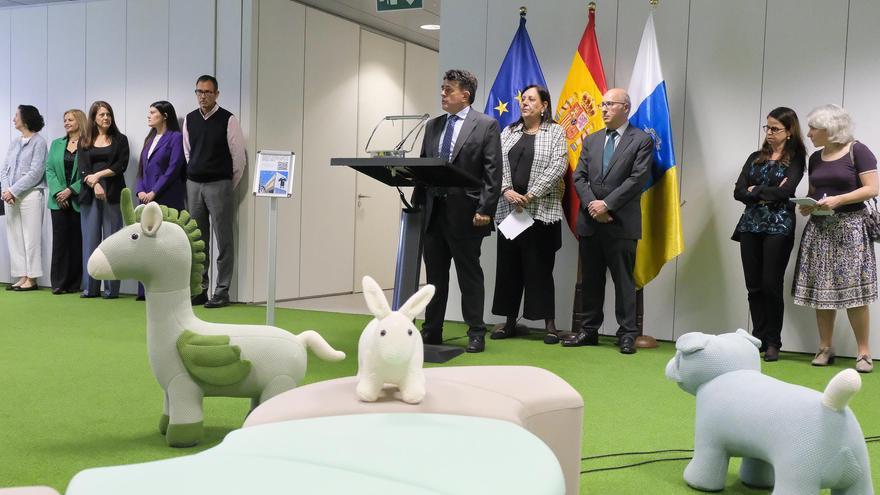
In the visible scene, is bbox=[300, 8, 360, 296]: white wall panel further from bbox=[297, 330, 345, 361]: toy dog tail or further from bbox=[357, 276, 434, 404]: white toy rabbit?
bbox=[357, 276, 434, 404]: white toy rabbit

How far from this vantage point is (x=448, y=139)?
4.42 meters

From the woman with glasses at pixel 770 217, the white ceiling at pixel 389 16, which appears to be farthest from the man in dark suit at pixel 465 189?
the white ceiling at pixel 389 16

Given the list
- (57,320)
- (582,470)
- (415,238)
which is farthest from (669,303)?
(57,320)

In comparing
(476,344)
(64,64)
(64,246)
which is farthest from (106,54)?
(476,344)

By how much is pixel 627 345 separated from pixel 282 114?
11.8 feet

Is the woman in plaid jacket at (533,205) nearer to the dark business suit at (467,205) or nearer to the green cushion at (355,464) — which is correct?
the dark business suit at (467,205)

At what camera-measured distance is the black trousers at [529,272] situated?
A: 5148 millimetres

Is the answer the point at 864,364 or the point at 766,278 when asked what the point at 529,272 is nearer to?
the point at 766,278

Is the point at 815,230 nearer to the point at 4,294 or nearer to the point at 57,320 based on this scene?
the point at 57,320

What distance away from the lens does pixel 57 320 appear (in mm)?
5406

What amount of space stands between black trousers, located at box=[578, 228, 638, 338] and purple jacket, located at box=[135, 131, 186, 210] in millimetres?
3354

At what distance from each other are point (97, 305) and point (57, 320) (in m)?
0.83

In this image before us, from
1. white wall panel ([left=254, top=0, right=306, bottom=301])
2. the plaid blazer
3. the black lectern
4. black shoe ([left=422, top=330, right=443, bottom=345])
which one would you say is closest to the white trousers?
white wall panel ([left=254, top=0, right=306, bottom=301])

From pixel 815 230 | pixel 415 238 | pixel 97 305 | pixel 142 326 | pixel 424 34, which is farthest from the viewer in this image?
pixel 424 34
